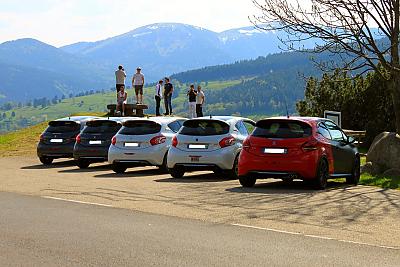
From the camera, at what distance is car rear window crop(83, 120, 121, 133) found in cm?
2441

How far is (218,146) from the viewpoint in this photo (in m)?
19.6

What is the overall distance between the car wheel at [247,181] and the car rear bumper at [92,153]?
7291mm

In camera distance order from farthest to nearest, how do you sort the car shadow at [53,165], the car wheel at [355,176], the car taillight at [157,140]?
the car shadow at [53,165]
the car taillight at [157,140]
the car wheel at [355,176]

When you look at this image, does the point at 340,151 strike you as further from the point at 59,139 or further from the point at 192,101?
the point at 192,101

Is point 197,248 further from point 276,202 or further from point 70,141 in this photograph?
point 70,141

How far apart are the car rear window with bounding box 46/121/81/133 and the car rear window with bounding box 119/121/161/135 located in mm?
4172

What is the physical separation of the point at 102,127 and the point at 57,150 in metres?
2.05

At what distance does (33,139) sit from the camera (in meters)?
37.7

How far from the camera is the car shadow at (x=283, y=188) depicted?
16606 millimetres

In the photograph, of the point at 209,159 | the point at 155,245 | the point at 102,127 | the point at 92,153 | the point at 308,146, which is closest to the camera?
the point at 155,245

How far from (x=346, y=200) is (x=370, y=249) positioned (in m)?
5.64

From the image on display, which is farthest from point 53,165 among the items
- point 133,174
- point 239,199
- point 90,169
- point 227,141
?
point 239,199

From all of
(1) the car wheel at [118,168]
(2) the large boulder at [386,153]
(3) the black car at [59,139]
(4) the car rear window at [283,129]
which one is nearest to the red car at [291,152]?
(4) the car rear window at [283,129]

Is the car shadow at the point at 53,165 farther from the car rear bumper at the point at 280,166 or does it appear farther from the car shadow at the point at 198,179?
the car rear bumper at the point at 280,166
